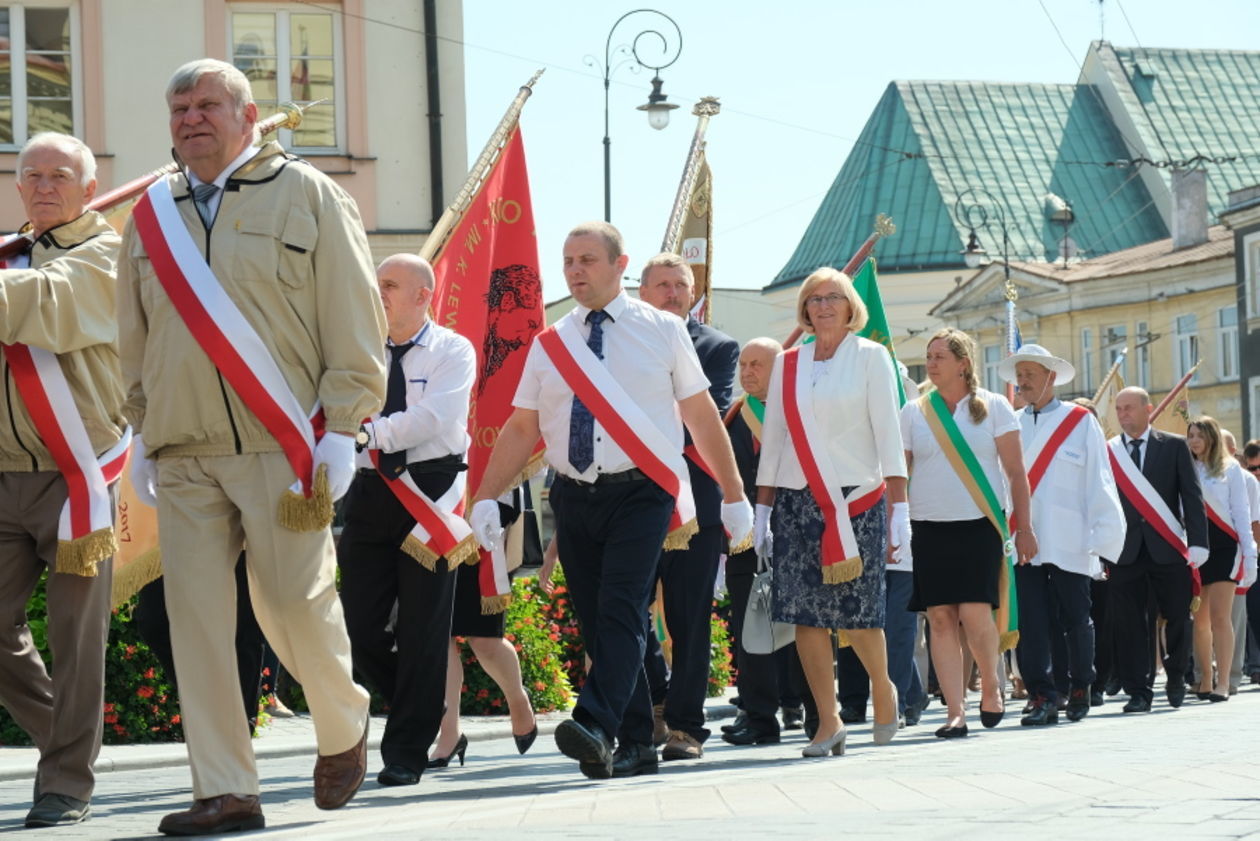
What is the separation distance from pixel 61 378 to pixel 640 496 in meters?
2.29

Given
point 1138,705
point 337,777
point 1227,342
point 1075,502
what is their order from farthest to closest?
point 1227,342
point 1138,705
point 1075,502
point 337,777

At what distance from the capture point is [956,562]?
1196cm

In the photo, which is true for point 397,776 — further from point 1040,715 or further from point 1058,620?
point 1058,620

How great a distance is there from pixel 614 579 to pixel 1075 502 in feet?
18.4

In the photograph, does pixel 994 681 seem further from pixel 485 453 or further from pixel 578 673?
pixel 578 673

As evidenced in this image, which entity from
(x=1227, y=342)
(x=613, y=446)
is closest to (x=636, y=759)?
(x=613, y=446)

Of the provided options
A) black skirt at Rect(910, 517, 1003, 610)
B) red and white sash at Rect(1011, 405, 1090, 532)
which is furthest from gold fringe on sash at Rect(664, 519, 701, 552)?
red and white sash at Rect(1011, 405, 1090, 532)

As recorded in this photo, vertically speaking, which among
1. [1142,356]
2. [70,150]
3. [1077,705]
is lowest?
[1142,356]

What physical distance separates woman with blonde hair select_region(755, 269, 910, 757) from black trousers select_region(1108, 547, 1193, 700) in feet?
15.5

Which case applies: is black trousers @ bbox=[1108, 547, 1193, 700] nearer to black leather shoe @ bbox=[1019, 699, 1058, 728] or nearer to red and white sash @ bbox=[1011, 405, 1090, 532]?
red and white sash @ bbox=[1011, 405, 1090, 532]

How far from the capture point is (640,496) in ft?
29.3

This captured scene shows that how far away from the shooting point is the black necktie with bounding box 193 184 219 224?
6.91 meters

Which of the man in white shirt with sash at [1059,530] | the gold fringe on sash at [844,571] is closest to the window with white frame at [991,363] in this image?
the man in white shirt with sash at [1059,530]

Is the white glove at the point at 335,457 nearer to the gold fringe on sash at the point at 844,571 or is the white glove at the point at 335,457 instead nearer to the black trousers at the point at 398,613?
the black trousers at the point at 398,613
